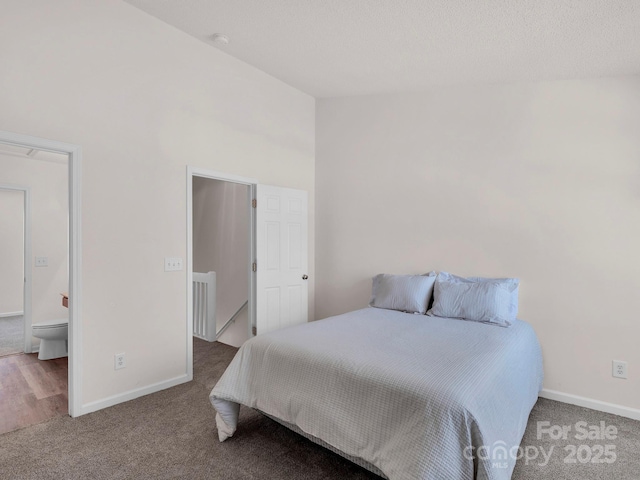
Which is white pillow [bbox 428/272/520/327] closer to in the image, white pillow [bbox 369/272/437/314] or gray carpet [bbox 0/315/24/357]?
white pillow [bbox 369/272/437/314]

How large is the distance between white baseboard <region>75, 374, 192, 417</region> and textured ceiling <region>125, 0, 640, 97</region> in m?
2.80

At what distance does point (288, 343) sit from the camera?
2.15 metres

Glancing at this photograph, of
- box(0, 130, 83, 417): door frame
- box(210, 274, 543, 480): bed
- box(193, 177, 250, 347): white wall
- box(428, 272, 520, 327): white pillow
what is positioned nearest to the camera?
box(210, 274, 543, 480): bed

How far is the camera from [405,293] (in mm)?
3238

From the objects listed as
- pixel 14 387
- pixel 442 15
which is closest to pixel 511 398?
pixel 442 15

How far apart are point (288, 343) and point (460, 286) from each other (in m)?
1.62

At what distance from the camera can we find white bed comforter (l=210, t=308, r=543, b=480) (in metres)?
1.46

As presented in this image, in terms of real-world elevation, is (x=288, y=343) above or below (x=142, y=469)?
above

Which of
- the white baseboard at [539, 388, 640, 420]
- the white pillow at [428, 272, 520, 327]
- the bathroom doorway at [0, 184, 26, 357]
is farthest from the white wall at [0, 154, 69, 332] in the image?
the white baseboard at [539, 388, 640, 420]

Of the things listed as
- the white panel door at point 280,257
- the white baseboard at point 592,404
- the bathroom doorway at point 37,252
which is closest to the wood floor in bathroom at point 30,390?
the bathroom doorway at point 37,252

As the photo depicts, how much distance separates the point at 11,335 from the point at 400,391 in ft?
16.9

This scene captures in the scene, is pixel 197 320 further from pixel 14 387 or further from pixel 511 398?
pixel 511 398

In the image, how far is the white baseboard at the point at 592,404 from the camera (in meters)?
2.63

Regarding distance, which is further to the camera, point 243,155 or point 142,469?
point 243,155
